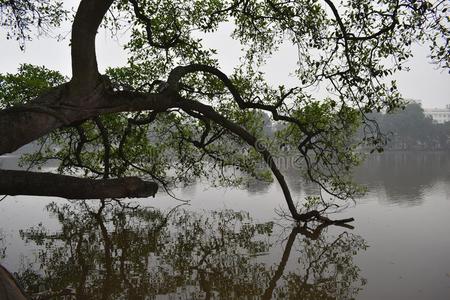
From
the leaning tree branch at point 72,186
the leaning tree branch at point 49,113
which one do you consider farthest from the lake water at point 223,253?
the leaning tree branch at point 72,186

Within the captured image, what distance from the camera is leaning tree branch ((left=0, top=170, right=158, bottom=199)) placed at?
274cm

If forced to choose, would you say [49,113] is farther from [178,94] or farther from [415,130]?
[415,130]

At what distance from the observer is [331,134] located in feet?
36.6

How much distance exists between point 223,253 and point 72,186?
694 cm

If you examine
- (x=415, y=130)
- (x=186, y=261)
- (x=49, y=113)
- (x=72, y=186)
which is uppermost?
(x=415, y=130)

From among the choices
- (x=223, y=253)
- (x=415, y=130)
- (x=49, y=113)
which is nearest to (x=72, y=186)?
(x=49, y=113)

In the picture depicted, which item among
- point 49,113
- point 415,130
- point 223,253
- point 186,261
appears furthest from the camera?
point 415,130

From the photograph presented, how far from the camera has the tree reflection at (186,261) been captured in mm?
6902

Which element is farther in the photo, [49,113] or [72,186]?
[49,113]

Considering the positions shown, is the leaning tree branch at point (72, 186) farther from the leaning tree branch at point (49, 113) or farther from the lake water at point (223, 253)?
the lake water at point (223, 253)

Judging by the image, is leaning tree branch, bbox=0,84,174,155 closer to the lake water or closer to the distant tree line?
the lake water

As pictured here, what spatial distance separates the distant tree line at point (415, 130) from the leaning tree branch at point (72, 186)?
84221 mm

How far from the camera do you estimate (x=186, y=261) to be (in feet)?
28.4

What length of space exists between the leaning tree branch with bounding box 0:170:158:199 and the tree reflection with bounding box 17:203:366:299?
162 inches
